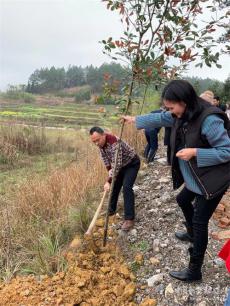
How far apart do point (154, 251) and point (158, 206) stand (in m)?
0.98

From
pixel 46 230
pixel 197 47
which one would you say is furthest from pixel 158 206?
pixel 197 47

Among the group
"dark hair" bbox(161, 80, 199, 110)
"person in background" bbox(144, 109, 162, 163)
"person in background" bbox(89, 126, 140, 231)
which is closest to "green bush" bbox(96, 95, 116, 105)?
"person in background" bbox(89, 126, 140, 231)

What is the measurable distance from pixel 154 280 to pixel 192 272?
394 mm

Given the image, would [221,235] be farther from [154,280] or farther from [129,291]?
[129,291]

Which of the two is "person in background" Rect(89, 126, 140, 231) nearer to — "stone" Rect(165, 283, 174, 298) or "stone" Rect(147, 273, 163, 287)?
"stone" Rect(147, 273, 163, 287)

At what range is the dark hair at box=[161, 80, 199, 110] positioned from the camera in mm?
2381

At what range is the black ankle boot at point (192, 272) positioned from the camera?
2819mm

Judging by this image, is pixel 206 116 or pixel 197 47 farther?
pixel 197 47

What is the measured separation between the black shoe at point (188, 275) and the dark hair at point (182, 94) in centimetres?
136

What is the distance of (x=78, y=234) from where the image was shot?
12.8 ft

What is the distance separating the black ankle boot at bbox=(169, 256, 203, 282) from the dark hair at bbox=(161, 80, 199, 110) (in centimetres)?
122

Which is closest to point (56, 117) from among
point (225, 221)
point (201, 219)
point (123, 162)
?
point (123, 162)

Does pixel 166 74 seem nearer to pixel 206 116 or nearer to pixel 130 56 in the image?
pixel 130 56

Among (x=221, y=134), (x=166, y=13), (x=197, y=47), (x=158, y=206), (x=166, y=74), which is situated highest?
(x=166, y=13)
